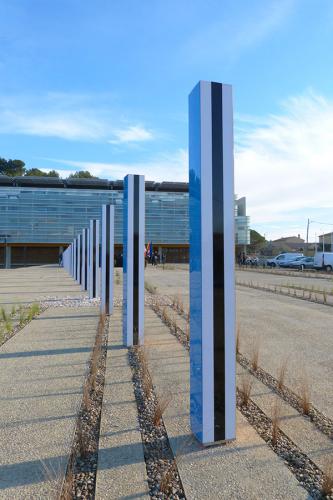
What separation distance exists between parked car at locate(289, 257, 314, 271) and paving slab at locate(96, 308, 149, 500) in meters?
39.1

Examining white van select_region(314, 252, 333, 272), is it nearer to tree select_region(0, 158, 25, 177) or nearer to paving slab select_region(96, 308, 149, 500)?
paving slab select_region(96, 308, 149, 500)

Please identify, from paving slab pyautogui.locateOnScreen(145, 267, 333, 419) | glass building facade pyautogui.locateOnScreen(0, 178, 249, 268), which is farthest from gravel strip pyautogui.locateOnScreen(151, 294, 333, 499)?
glass building facade pyautogui.locateOnScreen(0, 178, 249, 268)

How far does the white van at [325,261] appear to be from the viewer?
35891 mm

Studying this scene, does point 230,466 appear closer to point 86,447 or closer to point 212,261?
point 86,447

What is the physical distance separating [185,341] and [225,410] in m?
3.35

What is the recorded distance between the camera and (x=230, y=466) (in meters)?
2.66

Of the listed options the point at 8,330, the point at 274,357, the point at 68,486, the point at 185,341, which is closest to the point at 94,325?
the point at 8,330

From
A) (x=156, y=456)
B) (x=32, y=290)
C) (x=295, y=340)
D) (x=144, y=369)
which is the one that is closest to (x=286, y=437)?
(x=156, y=456)

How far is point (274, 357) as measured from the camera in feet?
17.7

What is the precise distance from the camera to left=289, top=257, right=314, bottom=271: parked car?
41256 millimetres

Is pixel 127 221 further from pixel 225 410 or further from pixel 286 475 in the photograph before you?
pixel 286 475

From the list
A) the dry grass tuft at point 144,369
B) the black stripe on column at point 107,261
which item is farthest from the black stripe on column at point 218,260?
the black stripe on column at point 107,261

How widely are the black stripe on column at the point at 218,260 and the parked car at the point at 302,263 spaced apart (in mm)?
39807

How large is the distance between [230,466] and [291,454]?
474 millimetres
